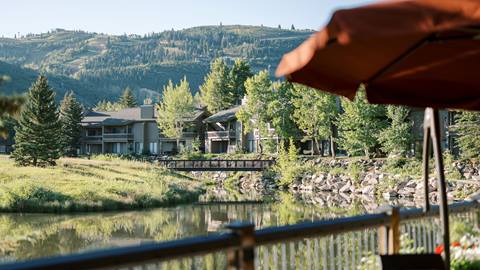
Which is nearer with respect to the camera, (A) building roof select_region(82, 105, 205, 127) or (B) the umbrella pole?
(B) the umbrella pole

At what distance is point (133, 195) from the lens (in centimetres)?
3316

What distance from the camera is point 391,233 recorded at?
5348mm

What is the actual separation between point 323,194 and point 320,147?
1082cm

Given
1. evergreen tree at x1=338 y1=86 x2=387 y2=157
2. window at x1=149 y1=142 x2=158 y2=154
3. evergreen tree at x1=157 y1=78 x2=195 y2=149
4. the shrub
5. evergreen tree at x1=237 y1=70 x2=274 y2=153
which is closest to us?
evergreen tree at x1=338 y1=86 x2=387 y2=157

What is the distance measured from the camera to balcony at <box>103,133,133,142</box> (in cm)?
6956

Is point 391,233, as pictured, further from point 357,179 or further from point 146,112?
point 146,112

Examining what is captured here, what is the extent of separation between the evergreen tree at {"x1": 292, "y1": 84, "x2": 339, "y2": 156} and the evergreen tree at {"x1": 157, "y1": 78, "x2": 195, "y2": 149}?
17891mm

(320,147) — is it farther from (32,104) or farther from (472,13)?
(472,13)

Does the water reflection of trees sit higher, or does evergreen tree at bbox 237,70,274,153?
evergreen tree at bbox 237,70,274,153

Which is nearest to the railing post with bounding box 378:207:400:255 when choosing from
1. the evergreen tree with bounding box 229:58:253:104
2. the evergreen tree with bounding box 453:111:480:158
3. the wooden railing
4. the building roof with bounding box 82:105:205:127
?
the wooden railing

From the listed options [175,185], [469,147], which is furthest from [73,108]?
[469,147]

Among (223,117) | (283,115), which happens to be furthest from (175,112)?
(283,115)

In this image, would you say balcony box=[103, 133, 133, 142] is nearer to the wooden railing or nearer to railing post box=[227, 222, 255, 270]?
the wooden railing

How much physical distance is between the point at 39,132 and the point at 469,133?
1277 inches
